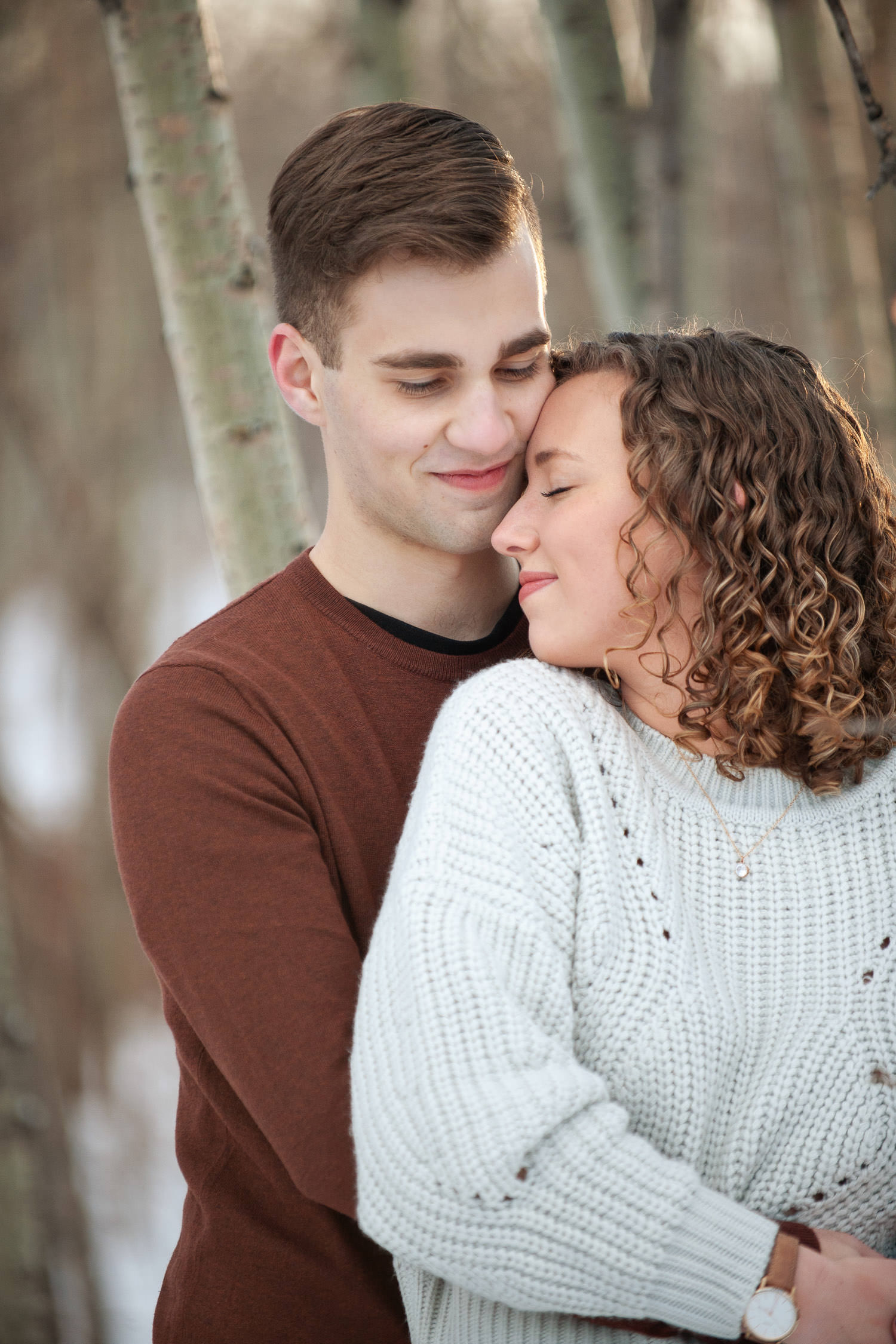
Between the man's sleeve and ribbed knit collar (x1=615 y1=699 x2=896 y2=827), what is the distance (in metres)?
0.41

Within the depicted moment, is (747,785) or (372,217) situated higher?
(372,217)

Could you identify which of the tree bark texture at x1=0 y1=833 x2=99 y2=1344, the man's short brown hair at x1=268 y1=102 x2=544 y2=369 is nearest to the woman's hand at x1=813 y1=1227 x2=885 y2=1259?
the man's short brown hair at x1=268 y1=102 x2=544 y2=369

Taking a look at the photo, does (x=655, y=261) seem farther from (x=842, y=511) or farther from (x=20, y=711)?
(x=20, y=711)

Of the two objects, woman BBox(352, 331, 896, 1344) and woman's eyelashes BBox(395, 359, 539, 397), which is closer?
woman BBox(352, 331, 896, 1344)

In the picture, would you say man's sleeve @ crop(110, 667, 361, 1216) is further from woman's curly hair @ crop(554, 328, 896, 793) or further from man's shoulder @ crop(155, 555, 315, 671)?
woman's curly hair @ crop(554, 328, 896, 793)

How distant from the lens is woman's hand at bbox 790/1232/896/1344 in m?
1.01

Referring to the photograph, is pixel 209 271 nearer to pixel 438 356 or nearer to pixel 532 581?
pixel 438 356

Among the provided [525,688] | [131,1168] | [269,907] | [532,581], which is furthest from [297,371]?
[131,1168]

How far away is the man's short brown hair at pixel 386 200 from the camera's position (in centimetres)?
136

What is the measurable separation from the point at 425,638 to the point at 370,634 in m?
0.09

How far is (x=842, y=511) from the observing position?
4.17 feet

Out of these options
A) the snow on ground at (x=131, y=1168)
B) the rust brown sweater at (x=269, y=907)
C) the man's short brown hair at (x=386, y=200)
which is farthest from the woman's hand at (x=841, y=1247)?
the snow on ground at (x=131, y=1168)

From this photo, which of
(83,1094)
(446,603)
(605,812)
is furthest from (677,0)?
(83,1094)

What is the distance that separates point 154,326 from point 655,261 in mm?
2641
